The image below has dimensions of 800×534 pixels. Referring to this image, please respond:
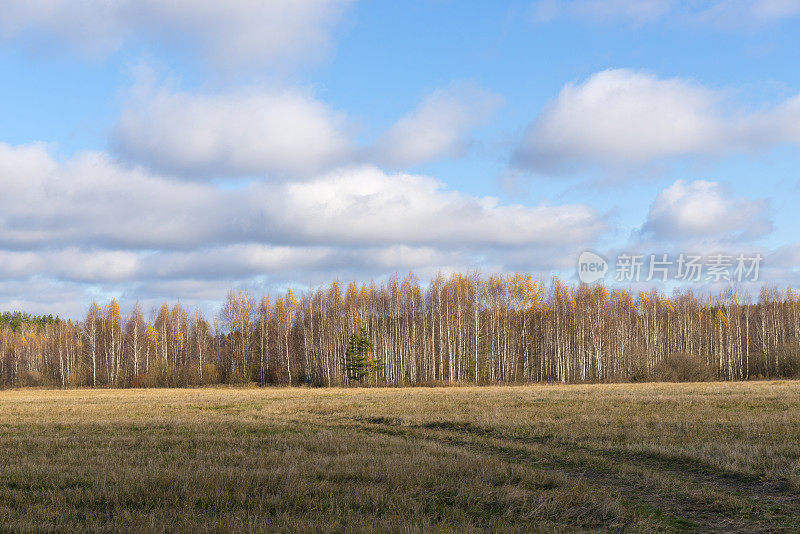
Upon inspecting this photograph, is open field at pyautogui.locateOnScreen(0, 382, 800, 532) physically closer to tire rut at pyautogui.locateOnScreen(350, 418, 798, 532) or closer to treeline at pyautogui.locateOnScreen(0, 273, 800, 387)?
tire rut at pyautogui.locateOnScreen(350, 418, 798, 532)

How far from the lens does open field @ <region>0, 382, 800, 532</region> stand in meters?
8.68

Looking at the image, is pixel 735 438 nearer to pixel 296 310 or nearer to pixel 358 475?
pixel 358 475

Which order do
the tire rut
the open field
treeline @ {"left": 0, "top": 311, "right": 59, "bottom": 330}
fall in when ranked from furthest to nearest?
1. treeline @ {"left": 0, "top": 311, "right": 59, "bottom": 330}
2. the tire rut
3. the open field

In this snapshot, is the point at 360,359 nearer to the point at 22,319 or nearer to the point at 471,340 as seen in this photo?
the point at 471,340

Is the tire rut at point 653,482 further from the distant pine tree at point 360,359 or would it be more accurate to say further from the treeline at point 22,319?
the treeline at point 22,319

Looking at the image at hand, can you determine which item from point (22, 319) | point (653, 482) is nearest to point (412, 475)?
point (653, 482)

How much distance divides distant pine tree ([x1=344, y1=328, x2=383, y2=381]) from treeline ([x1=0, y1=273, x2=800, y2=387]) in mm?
885

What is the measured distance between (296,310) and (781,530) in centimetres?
7651

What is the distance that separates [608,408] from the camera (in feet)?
85.4

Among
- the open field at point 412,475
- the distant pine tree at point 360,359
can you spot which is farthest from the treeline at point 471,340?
the open field at point 412,475

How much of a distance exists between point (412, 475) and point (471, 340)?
60423 millimetres

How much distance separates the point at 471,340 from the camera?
71000 millimetres

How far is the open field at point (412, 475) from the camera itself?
8.68m

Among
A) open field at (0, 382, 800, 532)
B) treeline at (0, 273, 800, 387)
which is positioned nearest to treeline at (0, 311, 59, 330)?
treeline at (0, 273, 800, 387)
